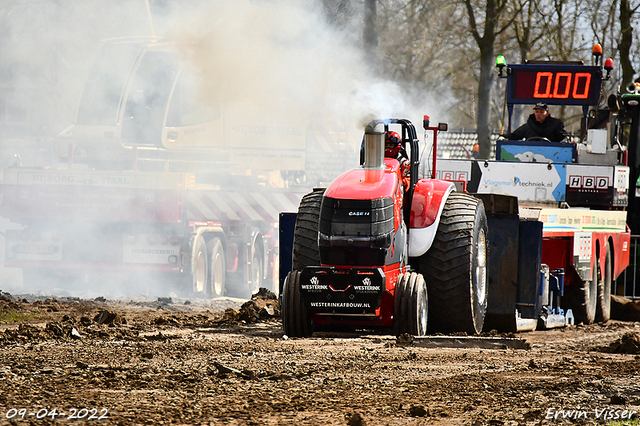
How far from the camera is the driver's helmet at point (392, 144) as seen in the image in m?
8.04

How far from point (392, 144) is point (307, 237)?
113cm

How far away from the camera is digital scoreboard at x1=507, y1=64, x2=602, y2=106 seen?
13281mm

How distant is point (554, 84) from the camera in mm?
13391

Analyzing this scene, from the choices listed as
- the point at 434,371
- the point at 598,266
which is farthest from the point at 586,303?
the point at 434,371

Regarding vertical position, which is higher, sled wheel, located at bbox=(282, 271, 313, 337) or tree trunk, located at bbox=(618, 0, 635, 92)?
tree trunk, located at bbox=(618, 0, 635, 92)

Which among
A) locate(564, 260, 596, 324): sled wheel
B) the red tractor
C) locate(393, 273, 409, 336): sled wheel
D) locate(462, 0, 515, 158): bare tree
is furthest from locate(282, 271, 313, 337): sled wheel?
locate(462, 0, 515, 158): bare tree

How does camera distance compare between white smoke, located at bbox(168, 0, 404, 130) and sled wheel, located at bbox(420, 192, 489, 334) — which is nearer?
sled wheel, located at bbox(420, 192, 489, 334)

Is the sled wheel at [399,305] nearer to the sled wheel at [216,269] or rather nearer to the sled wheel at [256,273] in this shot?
the sled wheel at [216,269]

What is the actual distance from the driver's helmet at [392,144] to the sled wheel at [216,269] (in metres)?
6.35

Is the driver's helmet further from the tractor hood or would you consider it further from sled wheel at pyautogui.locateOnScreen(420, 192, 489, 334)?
sled wheel at pyautogui.locateOnScreen(420, 192, 489, 334)

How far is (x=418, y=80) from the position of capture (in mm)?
33656

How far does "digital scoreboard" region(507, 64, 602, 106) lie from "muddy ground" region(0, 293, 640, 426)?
18.9 feet

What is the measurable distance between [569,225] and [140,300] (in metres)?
5.93

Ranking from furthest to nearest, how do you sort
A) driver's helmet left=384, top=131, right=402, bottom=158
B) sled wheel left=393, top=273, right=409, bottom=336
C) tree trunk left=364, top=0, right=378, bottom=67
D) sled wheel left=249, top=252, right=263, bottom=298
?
tree trunk left=364, top=0, right=378, bottom=67
sled wheel left=249, top=252, right=263, bottom=298
driver's helmet left=384, top=131, right=402, bottom=158
sled wheel left=393, top=273, right=409, bottom=336
